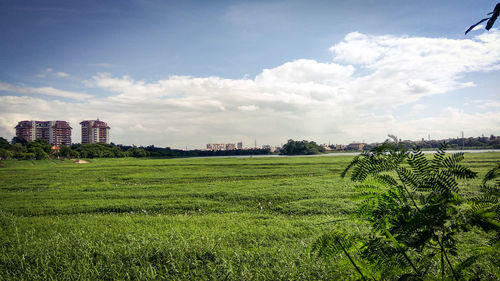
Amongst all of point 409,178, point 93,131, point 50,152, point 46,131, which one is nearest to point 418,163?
point 409,178

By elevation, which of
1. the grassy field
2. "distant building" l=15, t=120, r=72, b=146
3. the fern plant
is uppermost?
"distant building" l=15, t=120, r=72, b=146

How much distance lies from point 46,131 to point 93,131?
23.3 metres

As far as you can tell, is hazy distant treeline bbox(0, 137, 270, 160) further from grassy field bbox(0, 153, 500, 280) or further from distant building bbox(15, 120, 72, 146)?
grassy field bbox(0, 153, 500, 280)

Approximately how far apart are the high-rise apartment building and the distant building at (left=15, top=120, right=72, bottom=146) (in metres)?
13.0

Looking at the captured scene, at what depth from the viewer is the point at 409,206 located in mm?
981

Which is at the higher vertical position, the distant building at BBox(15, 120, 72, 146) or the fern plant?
the distant building at BBox(15, 120, 72, 146)

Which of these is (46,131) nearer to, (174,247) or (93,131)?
(93,131)

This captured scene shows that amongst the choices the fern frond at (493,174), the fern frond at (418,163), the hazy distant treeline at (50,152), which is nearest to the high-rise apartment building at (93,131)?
the hazy distant treeline at (50,152)

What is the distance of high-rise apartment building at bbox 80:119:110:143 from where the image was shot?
481ft

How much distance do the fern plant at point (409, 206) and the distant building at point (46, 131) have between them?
145 metres

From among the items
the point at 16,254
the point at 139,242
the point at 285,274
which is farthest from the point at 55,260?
the point at 285,274

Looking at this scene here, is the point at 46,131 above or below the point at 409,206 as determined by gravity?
above

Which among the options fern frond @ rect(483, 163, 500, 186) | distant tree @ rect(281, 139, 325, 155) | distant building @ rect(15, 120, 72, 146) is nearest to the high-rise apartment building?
distant building @ rect(15, 120, 72, 146)

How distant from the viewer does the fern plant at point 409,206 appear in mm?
855
